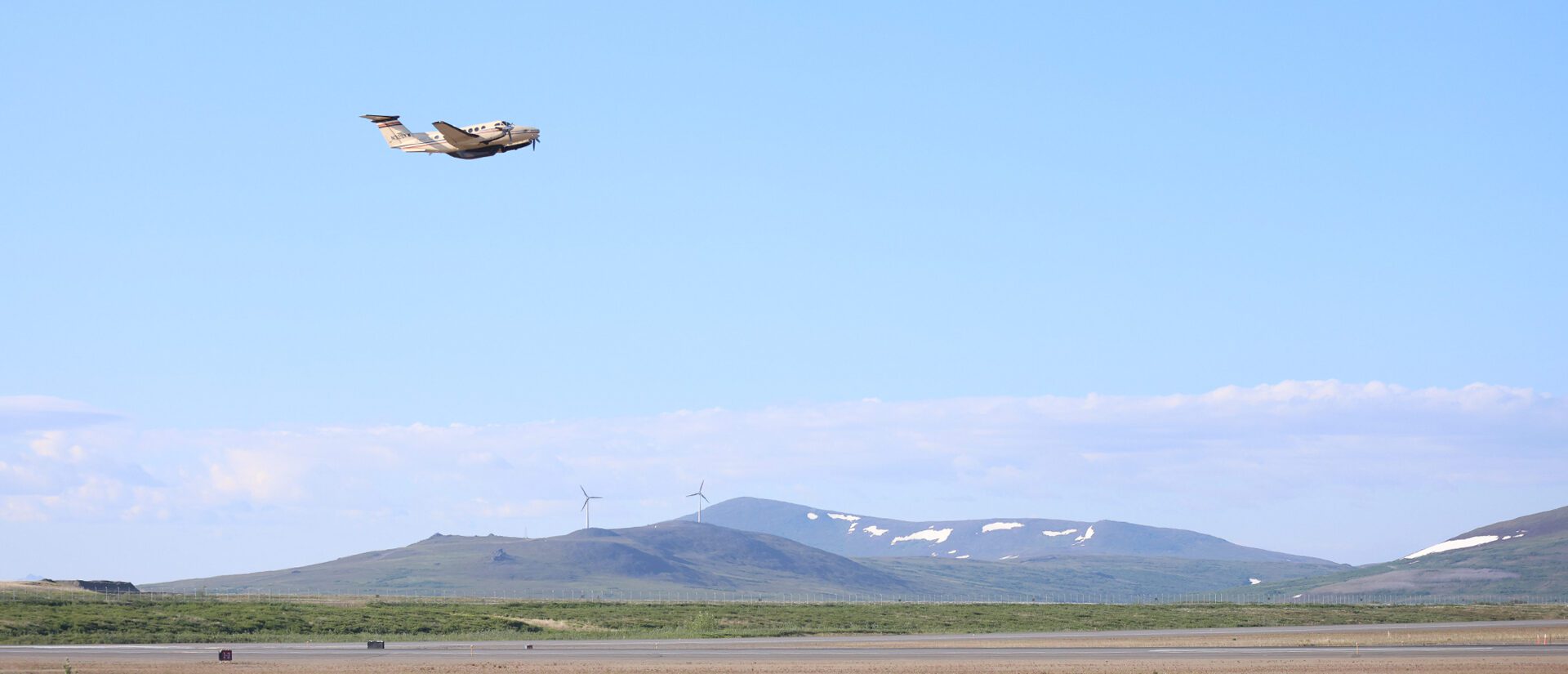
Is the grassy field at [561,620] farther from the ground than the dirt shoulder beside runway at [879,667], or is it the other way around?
the grassy field at [561,620]

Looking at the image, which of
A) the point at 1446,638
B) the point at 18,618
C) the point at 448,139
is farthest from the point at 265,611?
the point at 1446,638

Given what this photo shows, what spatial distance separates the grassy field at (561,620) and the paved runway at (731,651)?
11.7 metres

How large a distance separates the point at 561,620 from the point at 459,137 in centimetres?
6616

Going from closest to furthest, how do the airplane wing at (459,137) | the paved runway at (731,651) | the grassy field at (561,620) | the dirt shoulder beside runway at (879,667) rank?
1. the dirt shoulder beside runway at (879,667)
2. the paved runway at (731,651)
3. the airplane wing at (459,137)
4. the grassy field at (561,620)

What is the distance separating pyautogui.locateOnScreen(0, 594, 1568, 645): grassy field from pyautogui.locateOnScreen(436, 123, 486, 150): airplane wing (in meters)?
41.6

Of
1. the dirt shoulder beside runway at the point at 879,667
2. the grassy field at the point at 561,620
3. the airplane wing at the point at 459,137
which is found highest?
the airplane wing at the point at 459,137

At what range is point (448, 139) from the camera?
91.8 m

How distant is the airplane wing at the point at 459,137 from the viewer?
295 ft

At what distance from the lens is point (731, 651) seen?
92.3 meters

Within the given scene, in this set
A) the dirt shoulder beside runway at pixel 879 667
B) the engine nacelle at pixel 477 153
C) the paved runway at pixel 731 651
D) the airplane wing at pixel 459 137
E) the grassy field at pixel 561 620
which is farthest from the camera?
Result: the grassy field at pixel 561 620

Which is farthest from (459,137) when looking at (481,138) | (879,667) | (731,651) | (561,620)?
(561,620)

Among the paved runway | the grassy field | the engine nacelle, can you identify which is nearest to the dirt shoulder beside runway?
the paved runway

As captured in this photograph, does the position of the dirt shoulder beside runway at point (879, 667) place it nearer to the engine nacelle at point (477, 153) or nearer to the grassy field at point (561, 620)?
the engine nacelle at point (477, 153)

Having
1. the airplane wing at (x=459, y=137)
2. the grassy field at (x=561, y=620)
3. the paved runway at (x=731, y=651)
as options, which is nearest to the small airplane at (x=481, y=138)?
the airplane wing at (x=459, y=137)
